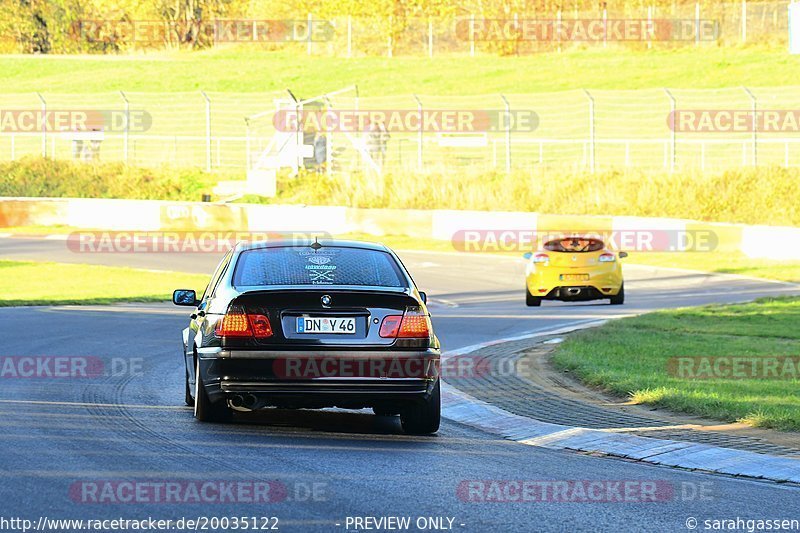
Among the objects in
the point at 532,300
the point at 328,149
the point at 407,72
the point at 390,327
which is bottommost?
the point at 532,300

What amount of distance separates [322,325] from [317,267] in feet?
2.75

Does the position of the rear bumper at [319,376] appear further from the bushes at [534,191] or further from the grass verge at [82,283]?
the bushes at [534,191]

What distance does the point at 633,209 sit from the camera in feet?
122

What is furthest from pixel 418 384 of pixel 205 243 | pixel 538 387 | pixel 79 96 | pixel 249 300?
pixel 79 96

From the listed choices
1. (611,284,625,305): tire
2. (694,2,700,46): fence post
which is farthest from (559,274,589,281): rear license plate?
(694,2,700,46): fence post

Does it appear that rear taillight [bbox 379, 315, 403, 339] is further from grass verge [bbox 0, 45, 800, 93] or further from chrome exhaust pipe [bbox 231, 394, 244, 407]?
grass verge [bbox 0, 45, 800, 93]

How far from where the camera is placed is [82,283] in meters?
26.9

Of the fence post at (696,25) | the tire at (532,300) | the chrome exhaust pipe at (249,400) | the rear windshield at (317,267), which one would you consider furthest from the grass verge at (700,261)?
the fence post at (696,25)

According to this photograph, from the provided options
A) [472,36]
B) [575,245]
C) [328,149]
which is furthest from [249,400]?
[472,36]

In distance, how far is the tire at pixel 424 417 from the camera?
10.4 metres

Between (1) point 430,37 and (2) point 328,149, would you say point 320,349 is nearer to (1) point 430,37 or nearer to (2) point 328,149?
(2) point 328,149

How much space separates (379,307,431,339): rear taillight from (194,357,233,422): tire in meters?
1.39

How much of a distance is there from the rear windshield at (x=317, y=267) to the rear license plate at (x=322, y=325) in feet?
1.43

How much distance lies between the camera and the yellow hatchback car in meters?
23.6
